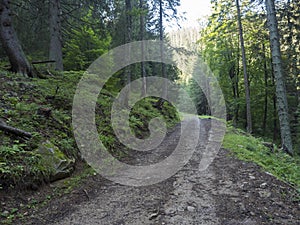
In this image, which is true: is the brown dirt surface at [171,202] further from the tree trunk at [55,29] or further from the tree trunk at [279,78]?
the tree trunk at [55,29]

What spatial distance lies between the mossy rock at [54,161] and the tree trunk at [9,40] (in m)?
4.71

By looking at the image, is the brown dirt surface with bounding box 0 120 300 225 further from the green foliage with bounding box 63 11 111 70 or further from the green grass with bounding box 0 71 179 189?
the green foliage with bounding box 63 11 111 70

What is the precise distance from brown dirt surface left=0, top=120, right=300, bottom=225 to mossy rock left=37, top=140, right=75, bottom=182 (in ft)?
0.73

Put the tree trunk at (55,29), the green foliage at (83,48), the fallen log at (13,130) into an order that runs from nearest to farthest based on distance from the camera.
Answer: the fallen log at (13,130), the tree trunk at (55,29), the green foliage at (83,48)

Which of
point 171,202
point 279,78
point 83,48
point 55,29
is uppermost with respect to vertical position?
point 83,48

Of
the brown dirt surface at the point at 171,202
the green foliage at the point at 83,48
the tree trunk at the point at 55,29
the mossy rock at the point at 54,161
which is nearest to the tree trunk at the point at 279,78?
the brown dirt surface at the point at 171,202

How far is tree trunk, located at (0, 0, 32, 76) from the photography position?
25.0 ft

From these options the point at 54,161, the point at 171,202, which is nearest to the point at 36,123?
the point at 54,161

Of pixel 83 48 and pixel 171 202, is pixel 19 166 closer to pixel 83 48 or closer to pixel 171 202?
pixel 171 202

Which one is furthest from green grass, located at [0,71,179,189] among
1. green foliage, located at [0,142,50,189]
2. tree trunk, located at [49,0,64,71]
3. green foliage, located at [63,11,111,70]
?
green foliage, located at [63,11,111,70]

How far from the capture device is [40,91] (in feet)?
24.6

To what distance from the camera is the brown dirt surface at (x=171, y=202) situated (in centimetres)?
334

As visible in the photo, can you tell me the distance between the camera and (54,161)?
465cm

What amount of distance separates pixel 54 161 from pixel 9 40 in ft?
17.9
